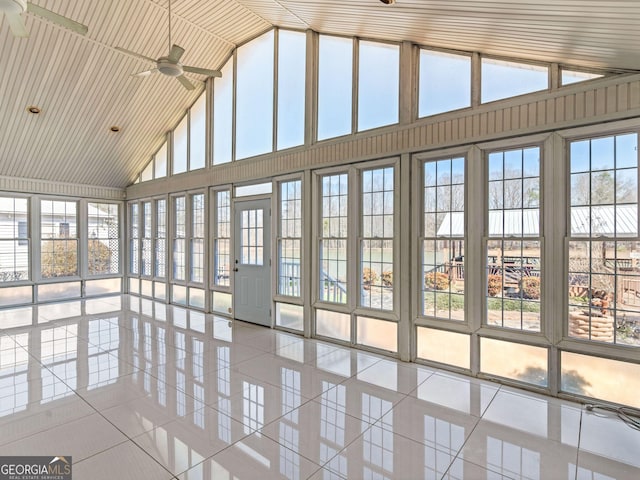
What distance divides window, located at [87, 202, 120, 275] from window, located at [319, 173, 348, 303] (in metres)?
6.45

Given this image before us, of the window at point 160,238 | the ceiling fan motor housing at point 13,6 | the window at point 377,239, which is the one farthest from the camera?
the window at point 160,238

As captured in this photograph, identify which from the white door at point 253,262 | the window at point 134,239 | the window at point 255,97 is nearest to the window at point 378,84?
the window at point 255,97

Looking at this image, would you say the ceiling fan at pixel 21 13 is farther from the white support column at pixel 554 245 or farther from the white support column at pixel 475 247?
the white support column at pixel 554 245

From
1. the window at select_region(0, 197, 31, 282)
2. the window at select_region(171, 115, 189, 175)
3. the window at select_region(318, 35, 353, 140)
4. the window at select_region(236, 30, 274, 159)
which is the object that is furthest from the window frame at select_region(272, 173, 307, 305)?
the window at select_region(0, 197, 31, 282)

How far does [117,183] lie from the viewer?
8.66 metres

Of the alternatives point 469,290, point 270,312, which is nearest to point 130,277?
point 270,312

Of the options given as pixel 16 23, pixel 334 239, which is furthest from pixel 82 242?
pixel 334 239

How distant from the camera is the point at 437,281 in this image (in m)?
4.09

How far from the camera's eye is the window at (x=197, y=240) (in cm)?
708

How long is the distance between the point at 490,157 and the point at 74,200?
348 inches

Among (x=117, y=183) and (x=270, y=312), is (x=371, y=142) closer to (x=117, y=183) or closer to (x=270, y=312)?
(x=270, y=312)

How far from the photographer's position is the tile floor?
2.27 m

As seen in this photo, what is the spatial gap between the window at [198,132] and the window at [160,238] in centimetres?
147

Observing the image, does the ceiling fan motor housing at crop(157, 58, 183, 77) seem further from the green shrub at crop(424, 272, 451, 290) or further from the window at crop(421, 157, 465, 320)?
the green shrub at crop(424, 272, 451, 290)
